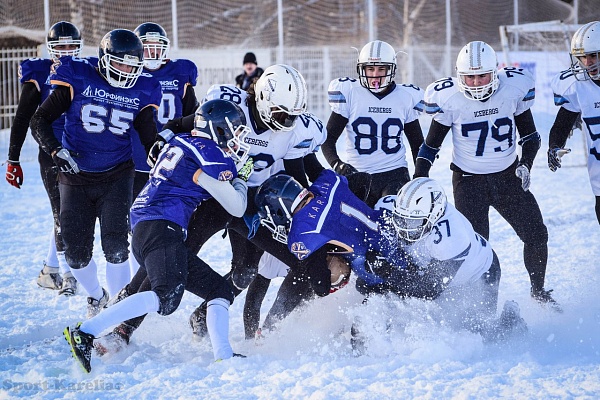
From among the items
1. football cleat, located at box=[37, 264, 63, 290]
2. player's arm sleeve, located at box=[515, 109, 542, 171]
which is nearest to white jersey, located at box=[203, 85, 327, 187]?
player's arm sleeve, located at box=[515, 109, 542, 171]

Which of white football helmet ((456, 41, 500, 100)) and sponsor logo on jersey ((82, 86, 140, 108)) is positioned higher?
white football helmet ((456, 41, 500, 100))

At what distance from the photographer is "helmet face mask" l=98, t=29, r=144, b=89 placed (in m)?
4.41

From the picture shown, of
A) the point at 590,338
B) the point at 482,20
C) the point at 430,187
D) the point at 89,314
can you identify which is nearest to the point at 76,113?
the point at 89,314

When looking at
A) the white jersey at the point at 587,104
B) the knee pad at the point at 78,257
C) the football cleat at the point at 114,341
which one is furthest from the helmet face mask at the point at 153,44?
the white jersey at the point at 587,104

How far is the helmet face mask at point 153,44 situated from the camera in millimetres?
5379

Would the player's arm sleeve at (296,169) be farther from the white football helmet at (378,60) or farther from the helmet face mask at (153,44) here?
the helmet face mask at (153,44)

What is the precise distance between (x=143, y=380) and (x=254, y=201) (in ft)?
3.62

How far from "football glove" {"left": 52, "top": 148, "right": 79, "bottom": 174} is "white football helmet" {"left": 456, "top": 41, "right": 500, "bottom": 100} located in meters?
2.43

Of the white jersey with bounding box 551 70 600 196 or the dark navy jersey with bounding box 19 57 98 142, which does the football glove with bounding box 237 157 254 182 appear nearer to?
the dark navy jersey with bounding box 19 57 98 142

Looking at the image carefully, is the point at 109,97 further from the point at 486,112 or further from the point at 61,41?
the point at 486,112

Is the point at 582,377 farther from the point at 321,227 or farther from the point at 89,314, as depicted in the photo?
the point at 89,314

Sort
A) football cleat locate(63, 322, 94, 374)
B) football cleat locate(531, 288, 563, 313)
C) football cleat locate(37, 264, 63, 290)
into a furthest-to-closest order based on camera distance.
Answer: football cleat locate(37, 264, 63, 290)
football cleat locate(531, 288, 563, 313)
football cleat locate(63, 322, 94, 374)

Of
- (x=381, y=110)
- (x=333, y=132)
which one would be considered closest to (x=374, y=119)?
(x=381, y=110)

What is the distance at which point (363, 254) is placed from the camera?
164 inches
